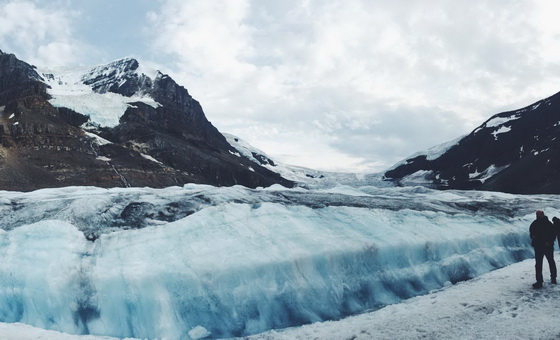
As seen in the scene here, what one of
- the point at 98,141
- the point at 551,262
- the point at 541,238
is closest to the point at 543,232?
the point at 541,238

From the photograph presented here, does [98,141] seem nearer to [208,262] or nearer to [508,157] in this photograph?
[208,262]

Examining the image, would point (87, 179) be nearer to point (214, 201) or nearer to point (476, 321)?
point (214, 201)

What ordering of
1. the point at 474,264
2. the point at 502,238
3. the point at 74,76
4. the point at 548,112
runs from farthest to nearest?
the point at 74,76
the point at 548,112
the point at 502,238
the point at 474,264

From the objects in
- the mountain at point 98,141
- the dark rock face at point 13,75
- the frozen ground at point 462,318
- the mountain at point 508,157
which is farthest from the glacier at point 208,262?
the dark rock face at point 13,75

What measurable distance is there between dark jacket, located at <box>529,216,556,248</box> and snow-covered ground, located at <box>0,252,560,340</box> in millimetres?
1247

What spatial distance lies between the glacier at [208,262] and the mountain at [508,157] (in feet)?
229

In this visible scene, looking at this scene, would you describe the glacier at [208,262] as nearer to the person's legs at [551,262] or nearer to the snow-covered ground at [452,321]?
the snow-covered ground at [452,321]

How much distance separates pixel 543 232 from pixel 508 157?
11000 centimetres

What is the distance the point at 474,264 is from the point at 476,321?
21.8 ft

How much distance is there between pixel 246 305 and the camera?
39.2 feet

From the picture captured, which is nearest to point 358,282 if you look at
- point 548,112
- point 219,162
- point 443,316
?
point 443,316

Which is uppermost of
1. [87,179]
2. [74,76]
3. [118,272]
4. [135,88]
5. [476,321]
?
[74,76]

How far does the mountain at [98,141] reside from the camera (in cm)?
8006

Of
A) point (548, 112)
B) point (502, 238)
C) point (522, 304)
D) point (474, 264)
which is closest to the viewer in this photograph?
point (522, 304)
